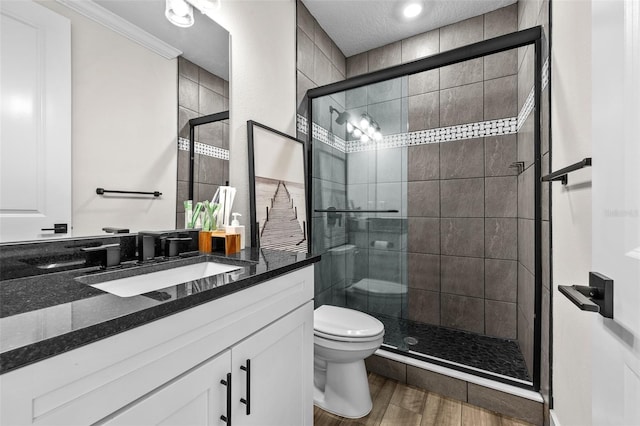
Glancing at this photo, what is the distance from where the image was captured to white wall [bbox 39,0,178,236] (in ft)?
3.25

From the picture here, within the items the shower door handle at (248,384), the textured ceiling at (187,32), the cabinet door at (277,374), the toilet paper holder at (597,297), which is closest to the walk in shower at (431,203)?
the textured ceiling at (187,32)

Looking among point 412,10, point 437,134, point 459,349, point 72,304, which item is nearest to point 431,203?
point 437,134

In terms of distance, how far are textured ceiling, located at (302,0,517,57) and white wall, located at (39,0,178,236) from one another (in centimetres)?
152

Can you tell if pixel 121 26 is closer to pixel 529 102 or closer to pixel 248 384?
pixel 248 384

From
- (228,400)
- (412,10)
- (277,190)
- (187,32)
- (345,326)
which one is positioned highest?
(412,10)

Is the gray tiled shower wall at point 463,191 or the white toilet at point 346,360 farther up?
the gray tiled shower wall at point 463,191

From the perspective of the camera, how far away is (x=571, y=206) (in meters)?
1.17

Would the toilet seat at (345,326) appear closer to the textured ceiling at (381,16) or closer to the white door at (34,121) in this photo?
the white door at (34,121)

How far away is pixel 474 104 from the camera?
7.86 ft

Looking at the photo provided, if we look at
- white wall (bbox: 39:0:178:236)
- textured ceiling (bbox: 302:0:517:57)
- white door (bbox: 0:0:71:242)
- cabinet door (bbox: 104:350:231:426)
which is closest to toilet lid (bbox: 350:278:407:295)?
white wall (bbox: 39:0:178:236)

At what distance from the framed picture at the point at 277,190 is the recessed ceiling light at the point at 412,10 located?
128 cm

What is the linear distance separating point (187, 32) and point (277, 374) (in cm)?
153

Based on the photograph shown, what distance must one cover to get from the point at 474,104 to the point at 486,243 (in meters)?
1.13

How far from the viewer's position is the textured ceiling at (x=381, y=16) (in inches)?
85.7
